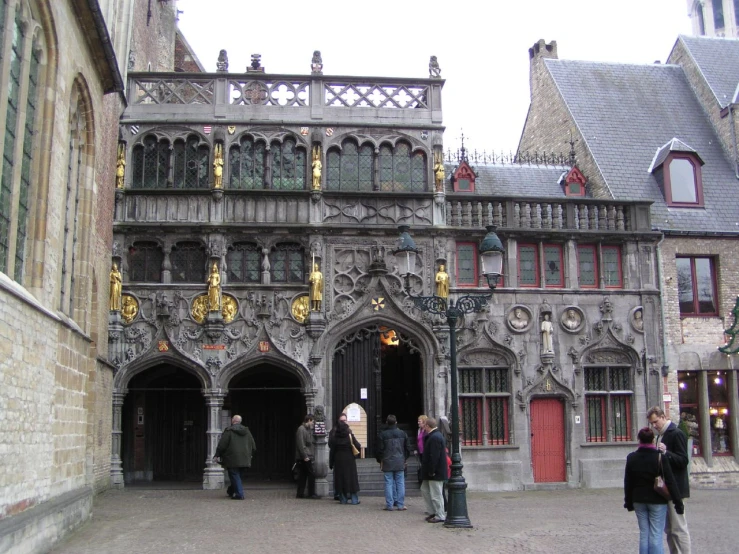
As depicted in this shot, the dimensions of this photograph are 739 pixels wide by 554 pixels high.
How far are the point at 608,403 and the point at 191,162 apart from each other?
12.3 m

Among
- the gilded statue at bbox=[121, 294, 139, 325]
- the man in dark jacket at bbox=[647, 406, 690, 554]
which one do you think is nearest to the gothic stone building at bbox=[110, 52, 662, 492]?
the gilded statue at bbox=[121, 294, 139, 325]

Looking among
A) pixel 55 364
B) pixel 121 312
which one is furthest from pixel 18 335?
pixel 121 312

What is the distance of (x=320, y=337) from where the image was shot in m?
21.1

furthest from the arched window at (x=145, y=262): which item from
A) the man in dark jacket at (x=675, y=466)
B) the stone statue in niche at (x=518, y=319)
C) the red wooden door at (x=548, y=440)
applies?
the man in dark jacket at (x=675, y=466)

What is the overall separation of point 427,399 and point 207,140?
8511 mm

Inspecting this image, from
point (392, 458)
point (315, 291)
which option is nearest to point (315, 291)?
point (315, 291)

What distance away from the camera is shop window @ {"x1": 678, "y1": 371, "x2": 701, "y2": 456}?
2269 cm

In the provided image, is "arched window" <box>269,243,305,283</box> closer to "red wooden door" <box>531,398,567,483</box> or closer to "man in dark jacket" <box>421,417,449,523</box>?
"red wooden door" <box>531,398,567,483</box>

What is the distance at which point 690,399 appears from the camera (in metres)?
22.9

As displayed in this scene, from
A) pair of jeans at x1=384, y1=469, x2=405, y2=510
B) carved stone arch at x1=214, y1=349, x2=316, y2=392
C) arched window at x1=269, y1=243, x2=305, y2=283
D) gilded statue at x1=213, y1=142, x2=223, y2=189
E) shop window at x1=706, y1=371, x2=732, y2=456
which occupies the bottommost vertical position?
pair of jeans at x1=384, y1=469, x2=405, y2=510

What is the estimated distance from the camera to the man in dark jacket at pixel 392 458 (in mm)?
15734

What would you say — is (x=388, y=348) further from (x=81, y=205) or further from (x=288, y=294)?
(x=81, y=205)

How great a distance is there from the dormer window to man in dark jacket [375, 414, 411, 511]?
40.1 ft

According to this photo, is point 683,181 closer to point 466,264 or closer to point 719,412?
point 719,412
